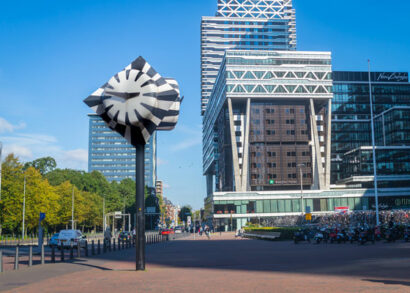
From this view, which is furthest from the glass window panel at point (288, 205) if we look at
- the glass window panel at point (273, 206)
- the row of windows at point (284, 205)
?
the glass window panel at point (273, 206)

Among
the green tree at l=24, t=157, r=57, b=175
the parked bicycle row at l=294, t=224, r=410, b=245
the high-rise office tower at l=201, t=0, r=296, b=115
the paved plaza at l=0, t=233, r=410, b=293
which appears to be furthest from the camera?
the high-rise office tower at l=201, t=0, r=296, b=115

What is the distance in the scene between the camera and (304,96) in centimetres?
10606

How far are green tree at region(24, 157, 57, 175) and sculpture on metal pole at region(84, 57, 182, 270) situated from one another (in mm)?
82549

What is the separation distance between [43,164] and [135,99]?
84559mm

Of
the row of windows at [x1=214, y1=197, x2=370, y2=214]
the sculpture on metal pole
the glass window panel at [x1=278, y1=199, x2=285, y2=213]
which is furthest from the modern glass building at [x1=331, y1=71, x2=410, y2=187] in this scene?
the sculpture on metal pole

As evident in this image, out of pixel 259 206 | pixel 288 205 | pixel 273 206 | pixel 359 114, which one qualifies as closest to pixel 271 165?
pixel 273 206

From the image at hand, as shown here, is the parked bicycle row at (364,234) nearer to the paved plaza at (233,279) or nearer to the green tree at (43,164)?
the paved plaza at (233,279)

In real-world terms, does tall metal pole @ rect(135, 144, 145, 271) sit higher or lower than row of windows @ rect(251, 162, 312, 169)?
lower

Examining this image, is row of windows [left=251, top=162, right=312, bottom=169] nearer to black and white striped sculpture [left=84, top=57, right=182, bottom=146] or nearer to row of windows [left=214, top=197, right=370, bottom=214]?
row of windows [left=214, top=197, right=370, bottom=214]

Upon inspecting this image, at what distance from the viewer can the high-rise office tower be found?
166 metres

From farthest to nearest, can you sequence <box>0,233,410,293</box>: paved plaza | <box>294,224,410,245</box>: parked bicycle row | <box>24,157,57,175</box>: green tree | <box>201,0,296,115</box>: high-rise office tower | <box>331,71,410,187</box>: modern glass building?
<box>201,0,296,115</box>: high-rise office tower, <box>331,71,410,187</box>: modern glass building, <box>24,157,57,175</box>: green tree, <box>294,224,410,245</box>: parked bicycle row, <box>0,233,410,293</box>: paved plaza

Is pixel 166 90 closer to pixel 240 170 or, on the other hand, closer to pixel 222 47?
pixel 240 170

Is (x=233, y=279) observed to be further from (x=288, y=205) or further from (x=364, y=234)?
(x=288, y=205)

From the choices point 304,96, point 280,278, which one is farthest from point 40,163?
point 280,278
